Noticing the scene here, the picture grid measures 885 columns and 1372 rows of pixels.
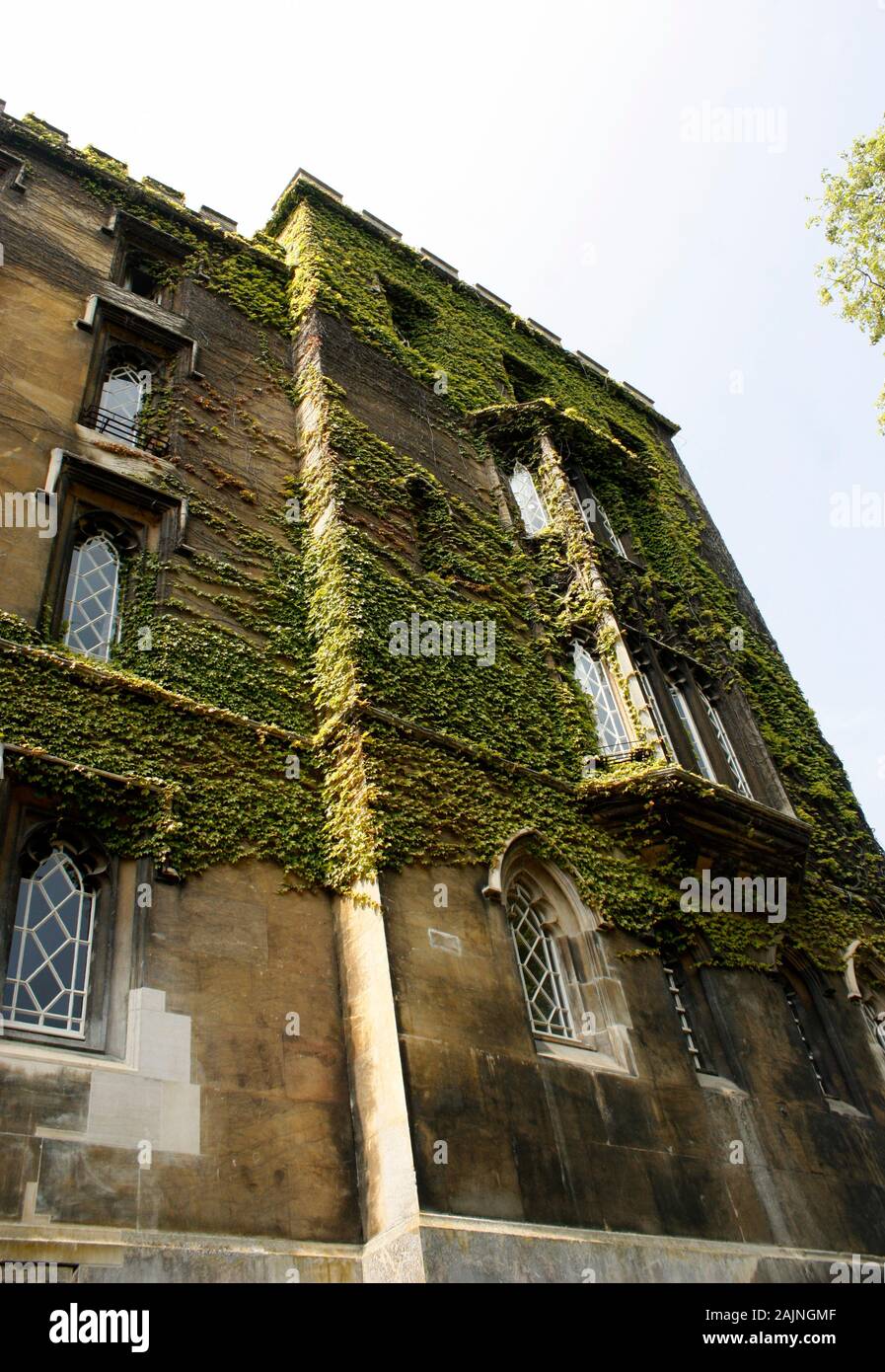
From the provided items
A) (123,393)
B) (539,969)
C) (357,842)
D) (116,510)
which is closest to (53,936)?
(357,842)

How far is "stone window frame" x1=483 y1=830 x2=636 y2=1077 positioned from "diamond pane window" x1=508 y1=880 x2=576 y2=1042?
0.27 feet

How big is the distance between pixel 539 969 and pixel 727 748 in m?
6.67

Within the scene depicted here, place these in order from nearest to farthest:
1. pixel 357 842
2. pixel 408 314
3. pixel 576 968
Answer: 1. pixel 357 842
2. pixel 576 968
3. pixel 408 314

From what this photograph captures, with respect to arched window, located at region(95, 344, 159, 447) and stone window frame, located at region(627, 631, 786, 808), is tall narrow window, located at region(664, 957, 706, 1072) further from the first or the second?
arched window, located at region(95, 344, 159, 447)

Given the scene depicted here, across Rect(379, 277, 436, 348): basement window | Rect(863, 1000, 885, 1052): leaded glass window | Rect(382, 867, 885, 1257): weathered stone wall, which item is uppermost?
Rect(379, 277, 436, 348): basement window

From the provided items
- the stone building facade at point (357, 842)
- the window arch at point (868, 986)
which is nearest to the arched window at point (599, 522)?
the stone building facade at point (357, 842)

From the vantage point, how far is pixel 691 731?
50.1ft

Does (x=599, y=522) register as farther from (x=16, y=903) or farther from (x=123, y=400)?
(x=16, y=903)

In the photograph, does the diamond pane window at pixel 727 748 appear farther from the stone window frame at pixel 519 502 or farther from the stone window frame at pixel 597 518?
the stone window frame at pixel 519 502

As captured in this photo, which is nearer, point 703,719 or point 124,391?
point 124,391

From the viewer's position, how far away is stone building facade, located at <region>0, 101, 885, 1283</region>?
7.59 m

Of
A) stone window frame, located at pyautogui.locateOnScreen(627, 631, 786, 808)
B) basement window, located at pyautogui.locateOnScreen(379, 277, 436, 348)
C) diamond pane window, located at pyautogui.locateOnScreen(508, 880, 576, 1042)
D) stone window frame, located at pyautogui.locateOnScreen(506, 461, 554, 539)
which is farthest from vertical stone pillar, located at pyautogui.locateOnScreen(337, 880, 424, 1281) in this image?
basement window, located at pyautogui.locateOnScreen(379, 277, 436, 348)

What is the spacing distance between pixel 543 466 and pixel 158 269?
7297 millimetres

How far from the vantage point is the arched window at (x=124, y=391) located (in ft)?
42.6
